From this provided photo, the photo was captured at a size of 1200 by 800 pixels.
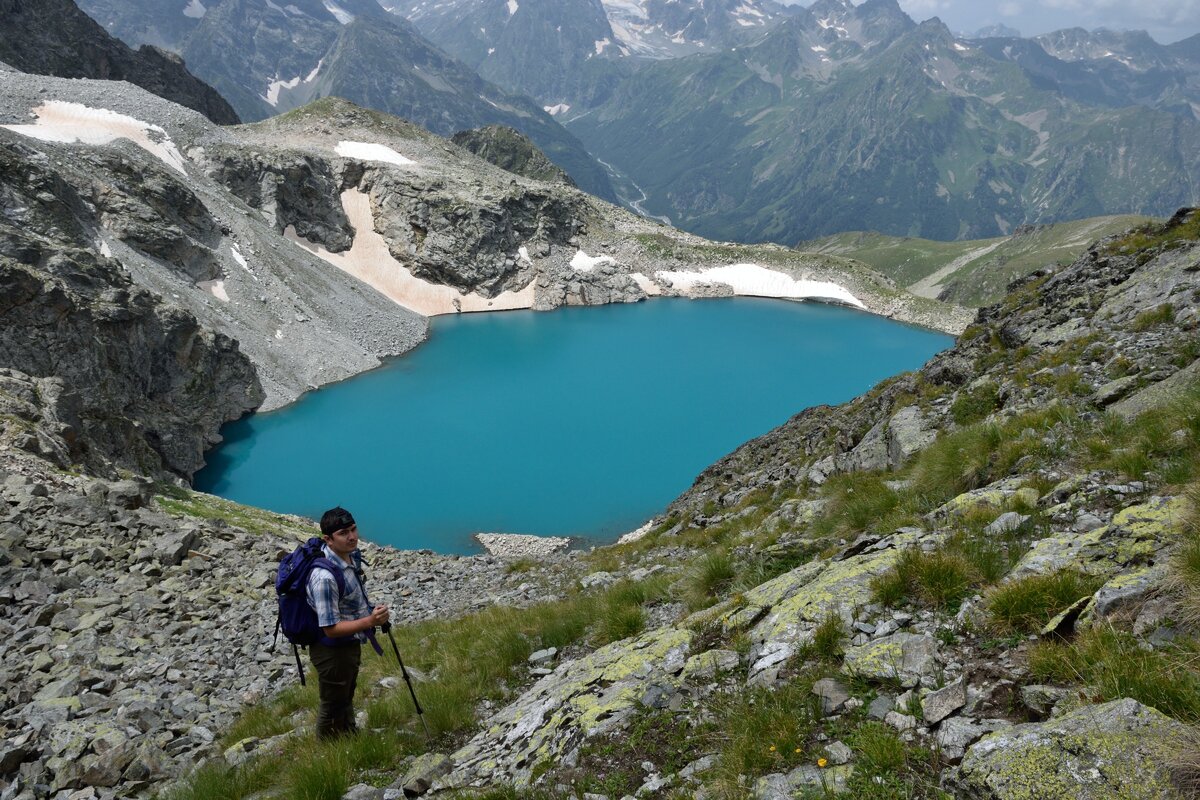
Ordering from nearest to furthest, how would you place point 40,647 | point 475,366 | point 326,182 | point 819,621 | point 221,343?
point 819,621 → point 40,647 → point 221,343 → point 475,366 → point 326,182

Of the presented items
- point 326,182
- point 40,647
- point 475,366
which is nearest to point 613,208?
point 326,182

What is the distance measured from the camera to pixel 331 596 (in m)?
5.50

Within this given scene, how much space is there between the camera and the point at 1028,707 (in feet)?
10.2

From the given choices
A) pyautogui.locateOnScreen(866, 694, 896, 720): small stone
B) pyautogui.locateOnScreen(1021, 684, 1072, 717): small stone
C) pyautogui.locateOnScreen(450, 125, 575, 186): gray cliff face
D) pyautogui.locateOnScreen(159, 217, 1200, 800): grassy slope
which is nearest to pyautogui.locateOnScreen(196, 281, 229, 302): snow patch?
pyautogui.locateOnScreen(159, 217, 1200, 800): grassy slope

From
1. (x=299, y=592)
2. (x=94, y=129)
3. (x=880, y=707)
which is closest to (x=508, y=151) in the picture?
(x=94, y=129)

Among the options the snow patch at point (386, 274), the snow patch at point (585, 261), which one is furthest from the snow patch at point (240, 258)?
the snow patch at point (585, 261)

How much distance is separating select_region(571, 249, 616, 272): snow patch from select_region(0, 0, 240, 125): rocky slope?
73869 mm

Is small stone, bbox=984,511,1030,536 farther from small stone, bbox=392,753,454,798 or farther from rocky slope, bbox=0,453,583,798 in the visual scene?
rocky slope, bbox=0,453,583,798

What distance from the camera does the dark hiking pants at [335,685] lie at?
5602 mm

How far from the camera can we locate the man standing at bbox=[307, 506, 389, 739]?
5465 millimetres

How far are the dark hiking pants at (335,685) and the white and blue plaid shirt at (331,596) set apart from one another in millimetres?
201

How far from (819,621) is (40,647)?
35.9 ft

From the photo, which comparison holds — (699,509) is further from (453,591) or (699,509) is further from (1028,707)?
(1028,707)

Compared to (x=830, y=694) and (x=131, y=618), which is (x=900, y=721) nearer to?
(x=830, y=694)
